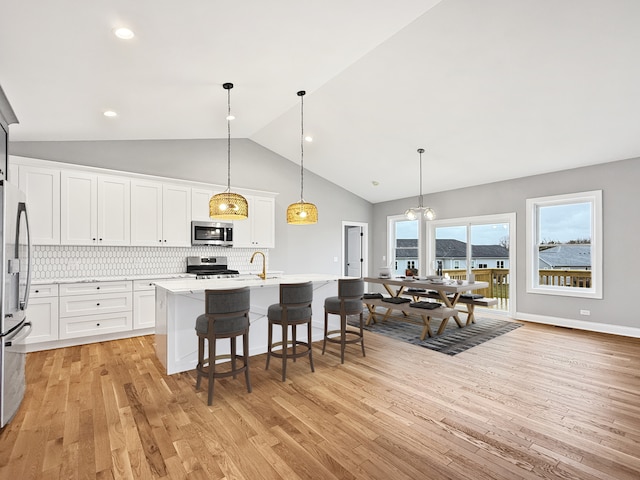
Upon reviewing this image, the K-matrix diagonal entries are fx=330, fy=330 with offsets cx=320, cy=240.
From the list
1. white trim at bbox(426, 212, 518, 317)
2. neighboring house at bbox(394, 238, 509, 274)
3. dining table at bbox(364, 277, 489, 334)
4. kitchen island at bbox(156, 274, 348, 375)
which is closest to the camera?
kitchen island at bbox(156, 274, 348, 375)

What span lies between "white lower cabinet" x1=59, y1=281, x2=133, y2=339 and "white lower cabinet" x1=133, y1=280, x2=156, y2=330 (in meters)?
0.07

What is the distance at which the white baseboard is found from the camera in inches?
193

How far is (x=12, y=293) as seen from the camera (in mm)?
2549

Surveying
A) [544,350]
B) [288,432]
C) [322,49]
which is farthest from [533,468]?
[322,49]

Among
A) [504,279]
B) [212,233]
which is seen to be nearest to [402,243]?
[504,279]

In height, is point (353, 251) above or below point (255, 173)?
below

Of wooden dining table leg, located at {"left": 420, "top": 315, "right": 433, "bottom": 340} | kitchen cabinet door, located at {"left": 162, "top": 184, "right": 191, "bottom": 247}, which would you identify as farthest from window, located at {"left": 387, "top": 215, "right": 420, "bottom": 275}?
kitchen cabinet door, located at {"left": 162, "top": 184, "right": 191, "bottom": 247}

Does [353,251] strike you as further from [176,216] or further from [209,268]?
[176,216]

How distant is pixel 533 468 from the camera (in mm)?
1983

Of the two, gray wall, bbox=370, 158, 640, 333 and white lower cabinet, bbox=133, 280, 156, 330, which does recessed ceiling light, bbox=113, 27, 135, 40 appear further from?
gray wall, bbox=370, 158, 640, 333

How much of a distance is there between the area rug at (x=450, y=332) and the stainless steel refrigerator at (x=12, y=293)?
4.16 meters

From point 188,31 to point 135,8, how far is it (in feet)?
1.47

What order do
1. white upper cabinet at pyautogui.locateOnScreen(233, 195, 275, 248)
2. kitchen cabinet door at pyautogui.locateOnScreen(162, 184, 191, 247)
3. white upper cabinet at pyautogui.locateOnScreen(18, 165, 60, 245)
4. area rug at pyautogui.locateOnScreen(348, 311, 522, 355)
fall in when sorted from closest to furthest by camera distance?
white upper cabinet at pyautogui.locateOnScreen(18, 165, 60, 245), area rug at pyautogui.locateOnScreen(348, 311, 522, 355), kitchen cabinet door at pyautogui.locateOnScreen(162, 184, 191, 247), white upper cabinet at pyautogui.locateOnScreen(233, 195, 275, 248)

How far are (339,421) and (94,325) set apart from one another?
382 cm
